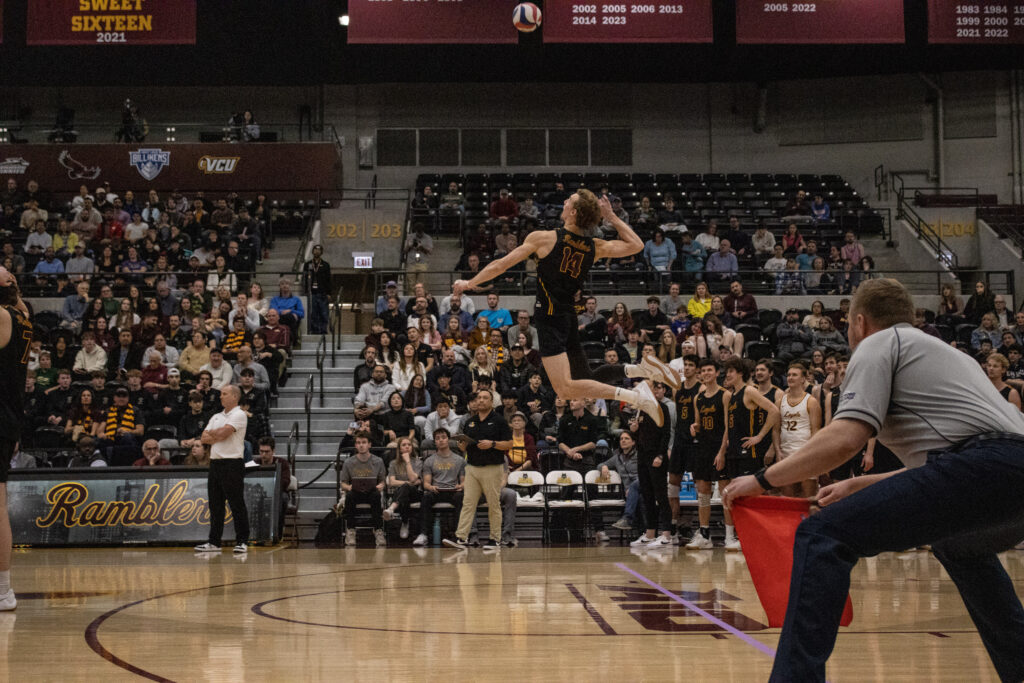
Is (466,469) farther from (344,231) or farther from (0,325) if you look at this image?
(344,231)

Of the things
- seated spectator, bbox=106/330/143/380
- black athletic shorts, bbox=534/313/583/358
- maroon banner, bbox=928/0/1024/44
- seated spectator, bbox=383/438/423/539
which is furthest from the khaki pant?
maroon banner, bbox=928/0/1024/44

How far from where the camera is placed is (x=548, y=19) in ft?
71.2

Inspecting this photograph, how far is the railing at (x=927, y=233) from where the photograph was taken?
915 inches

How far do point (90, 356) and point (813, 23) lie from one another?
52.8 feet

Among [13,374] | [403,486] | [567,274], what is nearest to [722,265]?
[403,486]

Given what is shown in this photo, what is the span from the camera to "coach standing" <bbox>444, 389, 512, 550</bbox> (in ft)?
39.9

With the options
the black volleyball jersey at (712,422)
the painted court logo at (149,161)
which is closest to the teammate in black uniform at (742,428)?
the black volleyball jersey at (712,422)

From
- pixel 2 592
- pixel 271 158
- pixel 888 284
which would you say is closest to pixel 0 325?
pixel 2 592

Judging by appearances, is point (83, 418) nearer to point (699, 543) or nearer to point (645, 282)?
point (699, 543)

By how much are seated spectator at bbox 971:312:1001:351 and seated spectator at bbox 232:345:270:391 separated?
11716 millimetres

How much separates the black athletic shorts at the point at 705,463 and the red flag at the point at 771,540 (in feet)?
Result: 27.1

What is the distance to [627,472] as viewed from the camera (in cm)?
1376

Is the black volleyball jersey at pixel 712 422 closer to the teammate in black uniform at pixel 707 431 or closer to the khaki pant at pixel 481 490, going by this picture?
the teammate in black uniform at pixel 707 431

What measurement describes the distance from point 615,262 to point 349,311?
636 centimetres
